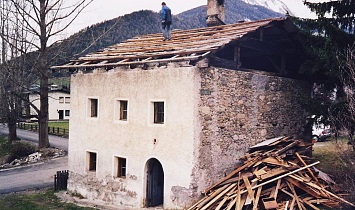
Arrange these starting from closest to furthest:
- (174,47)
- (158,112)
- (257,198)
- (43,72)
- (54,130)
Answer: (257,198) → (158,112) → (174,47) → (43,72) → (54,130)

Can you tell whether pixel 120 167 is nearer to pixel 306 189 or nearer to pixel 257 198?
pixel 257 198

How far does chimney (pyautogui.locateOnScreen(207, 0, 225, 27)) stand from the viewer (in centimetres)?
1677

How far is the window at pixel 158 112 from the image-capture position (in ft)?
42.4

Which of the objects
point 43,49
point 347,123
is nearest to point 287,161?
point 347,123

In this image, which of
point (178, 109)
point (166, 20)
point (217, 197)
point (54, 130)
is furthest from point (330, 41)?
point (54, 130)

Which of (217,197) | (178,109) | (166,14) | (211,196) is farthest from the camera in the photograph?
(166,14)

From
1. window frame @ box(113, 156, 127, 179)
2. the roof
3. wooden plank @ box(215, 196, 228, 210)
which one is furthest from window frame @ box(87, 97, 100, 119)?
wooden plank @ box(215, 196, 228, 210)

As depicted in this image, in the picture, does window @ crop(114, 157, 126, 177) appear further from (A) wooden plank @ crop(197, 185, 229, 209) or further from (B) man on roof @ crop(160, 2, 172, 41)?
(B) man on roof @ crop(160, 2, 172, 41)

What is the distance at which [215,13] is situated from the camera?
1681cm

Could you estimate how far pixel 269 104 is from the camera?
567 inches

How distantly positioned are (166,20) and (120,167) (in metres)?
6.35

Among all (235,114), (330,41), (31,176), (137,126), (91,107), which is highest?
(330,41)

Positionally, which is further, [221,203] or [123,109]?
[123,109]

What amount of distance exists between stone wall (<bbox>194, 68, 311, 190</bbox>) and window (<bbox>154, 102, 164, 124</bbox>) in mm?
1751
